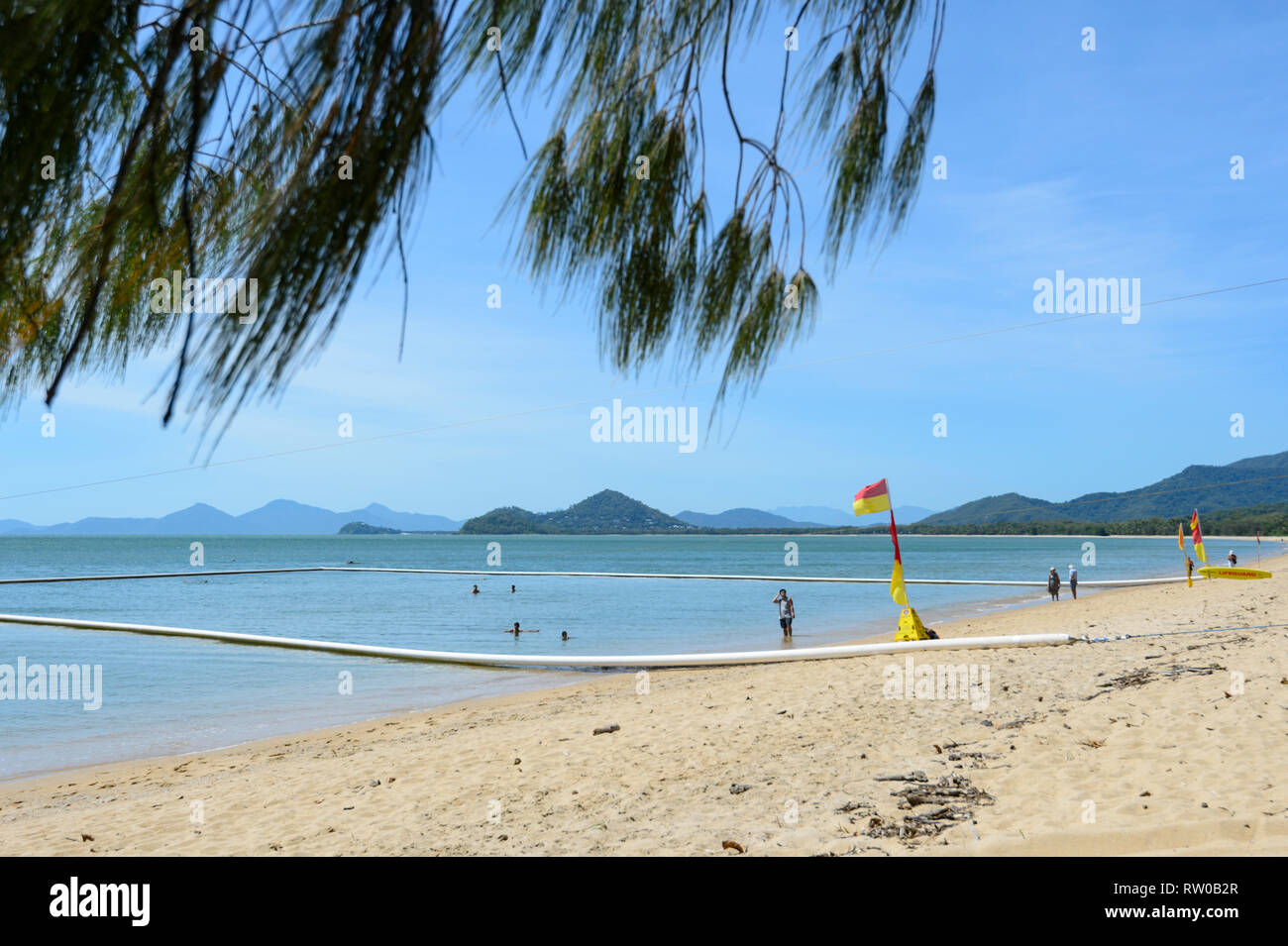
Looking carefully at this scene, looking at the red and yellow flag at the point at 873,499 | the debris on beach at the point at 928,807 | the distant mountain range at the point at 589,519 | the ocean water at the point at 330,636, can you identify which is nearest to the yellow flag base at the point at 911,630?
the red and yellow flag at the point at 873,499

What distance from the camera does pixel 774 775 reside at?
5922 millimetres

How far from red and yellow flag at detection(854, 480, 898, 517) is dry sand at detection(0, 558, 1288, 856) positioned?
7.62ft

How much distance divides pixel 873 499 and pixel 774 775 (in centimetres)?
687

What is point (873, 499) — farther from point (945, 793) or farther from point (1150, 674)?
point (945, 793)

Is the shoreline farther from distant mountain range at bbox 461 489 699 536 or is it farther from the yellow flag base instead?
distant mountain range at bbox 461 489 699 536

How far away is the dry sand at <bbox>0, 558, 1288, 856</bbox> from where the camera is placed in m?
4.41

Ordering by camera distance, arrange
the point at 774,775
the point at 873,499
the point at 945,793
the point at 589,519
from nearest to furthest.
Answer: the point at 945,793
the point at 774,775
the point at 873,499
the point at 589,519

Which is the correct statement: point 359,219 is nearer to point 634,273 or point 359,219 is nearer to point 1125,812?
point 634,273

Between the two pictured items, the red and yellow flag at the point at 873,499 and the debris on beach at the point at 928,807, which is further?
the red and yellow flag at the point at 873,499

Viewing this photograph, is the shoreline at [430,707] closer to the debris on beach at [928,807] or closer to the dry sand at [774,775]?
the dry sand at [774,775]

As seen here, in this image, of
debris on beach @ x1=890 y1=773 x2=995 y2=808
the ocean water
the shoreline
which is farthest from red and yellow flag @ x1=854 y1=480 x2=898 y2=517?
debris on beach @ x1=890 y1=773 x2=995 y2=808

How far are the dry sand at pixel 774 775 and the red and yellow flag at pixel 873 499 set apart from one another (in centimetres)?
232

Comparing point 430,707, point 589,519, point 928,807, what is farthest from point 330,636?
point 589,519

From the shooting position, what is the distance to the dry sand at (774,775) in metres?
4.41
